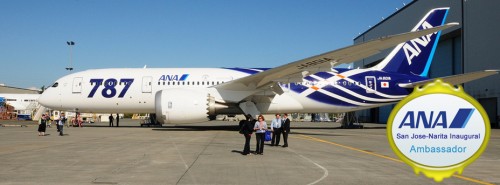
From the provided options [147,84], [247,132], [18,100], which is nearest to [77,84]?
[147,84]

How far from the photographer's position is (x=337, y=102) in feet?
86.2

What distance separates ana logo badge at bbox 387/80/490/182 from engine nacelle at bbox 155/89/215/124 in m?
19.3

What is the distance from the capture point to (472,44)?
39.2 meters

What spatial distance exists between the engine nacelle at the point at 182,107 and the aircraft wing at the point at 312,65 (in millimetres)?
1633

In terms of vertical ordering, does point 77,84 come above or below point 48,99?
above

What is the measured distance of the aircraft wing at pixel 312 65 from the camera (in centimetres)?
1642

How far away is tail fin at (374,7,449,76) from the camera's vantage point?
2780 centimetres

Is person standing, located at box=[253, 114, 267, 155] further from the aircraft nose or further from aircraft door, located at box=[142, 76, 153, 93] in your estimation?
the aircraft nose

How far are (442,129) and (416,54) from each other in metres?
26.7

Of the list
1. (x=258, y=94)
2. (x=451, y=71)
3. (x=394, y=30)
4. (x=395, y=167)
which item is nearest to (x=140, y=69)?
(x=258, y=94)

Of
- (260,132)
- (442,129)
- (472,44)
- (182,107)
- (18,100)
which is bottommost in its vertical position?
(260,132)

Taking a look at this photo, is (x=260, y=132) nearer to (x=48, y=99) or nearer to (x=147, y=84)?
(x=147, y=84)

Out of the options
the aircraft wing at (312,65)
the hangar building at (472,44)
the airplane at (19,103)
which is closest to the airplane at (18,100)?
the airplane at (19,103)

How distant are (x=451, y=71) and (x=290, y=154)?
37.2 m
